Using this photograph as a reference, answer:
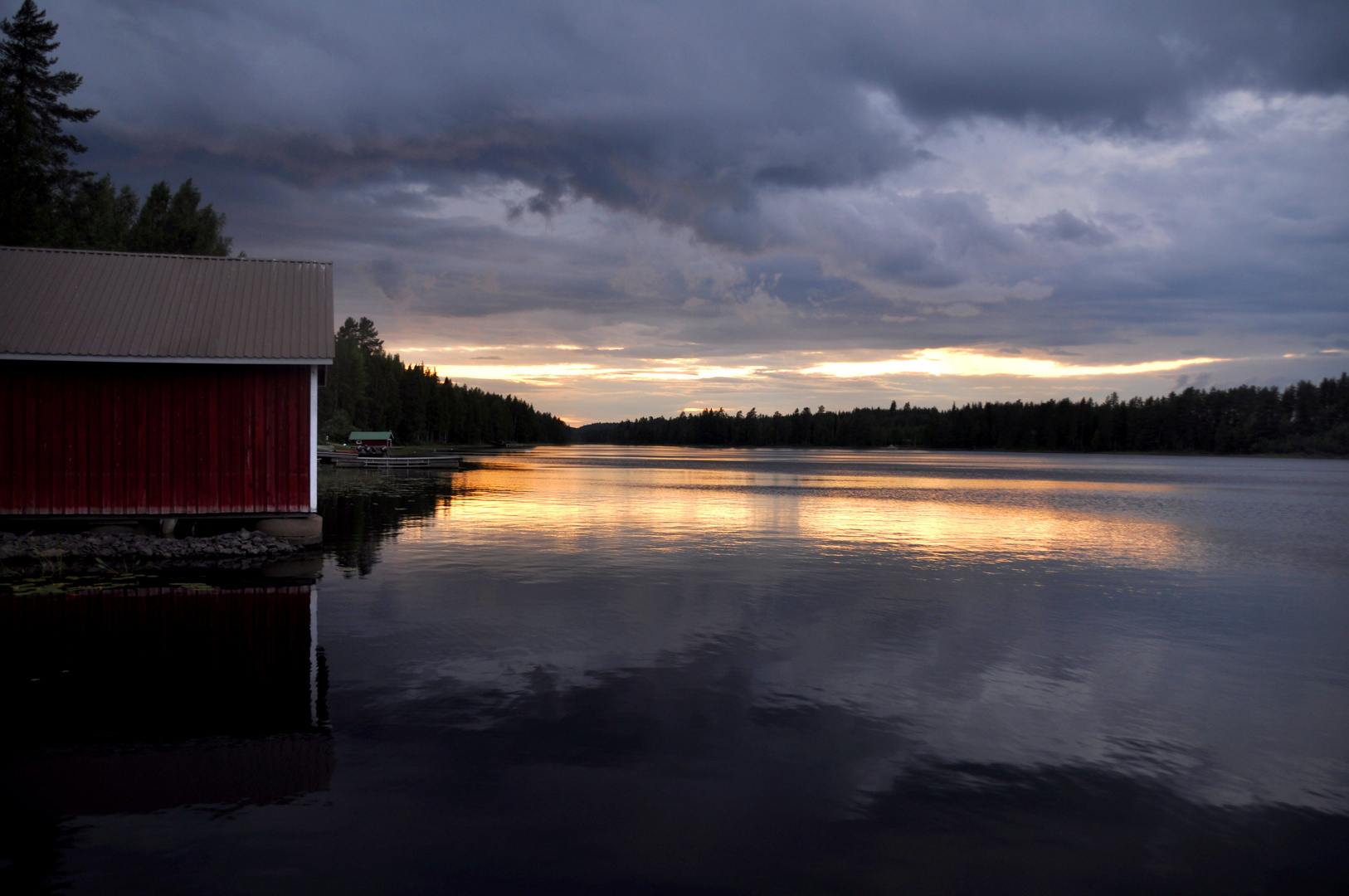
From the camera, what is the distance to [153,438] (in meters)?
18.5

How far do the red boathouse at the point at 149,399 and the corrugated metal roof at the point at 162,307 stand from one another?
4 centimetres

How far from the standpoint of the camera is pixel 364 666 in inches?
394

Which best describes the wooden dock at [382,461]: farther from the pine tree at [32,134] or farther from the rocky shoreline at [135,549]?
the rocky shoreline at [135,549]

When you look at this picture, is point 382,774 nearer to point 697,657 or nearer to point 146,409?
point 697,657

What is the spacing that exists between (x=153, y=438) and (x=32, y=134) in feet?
78.3

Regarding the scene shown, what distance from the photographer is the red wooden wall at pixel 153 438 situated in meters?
18.0

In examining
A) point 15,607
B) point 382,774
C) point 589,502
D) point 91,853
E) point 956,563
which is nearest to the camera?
point 91,853

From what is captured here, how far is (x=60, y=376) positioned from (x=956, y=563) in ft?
70.1

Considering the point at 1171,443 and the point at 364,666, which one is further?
the point at 1171,443

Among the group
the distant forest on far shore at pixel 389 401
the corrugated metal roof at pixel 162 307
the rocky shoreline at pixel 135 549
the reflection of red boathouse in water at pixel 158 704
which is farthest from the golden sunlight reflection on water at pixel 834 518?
the distant forest on far shore at pixel 389 401

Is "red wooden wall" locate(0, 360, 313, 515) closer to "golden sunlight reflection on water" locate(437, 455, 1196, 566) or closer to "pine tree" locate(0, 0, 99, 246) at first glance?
"golden sunlight reflection on water" locate(437, 455, 1196, 566)

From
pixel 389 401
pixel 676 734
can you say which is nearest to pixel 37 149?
pixel 676 734

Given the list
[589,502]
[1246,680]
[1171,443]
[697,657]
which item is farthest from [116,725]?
[1171,443]

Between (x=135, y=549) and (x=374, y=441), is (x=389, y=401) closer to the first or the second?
(x=374, y=441)
